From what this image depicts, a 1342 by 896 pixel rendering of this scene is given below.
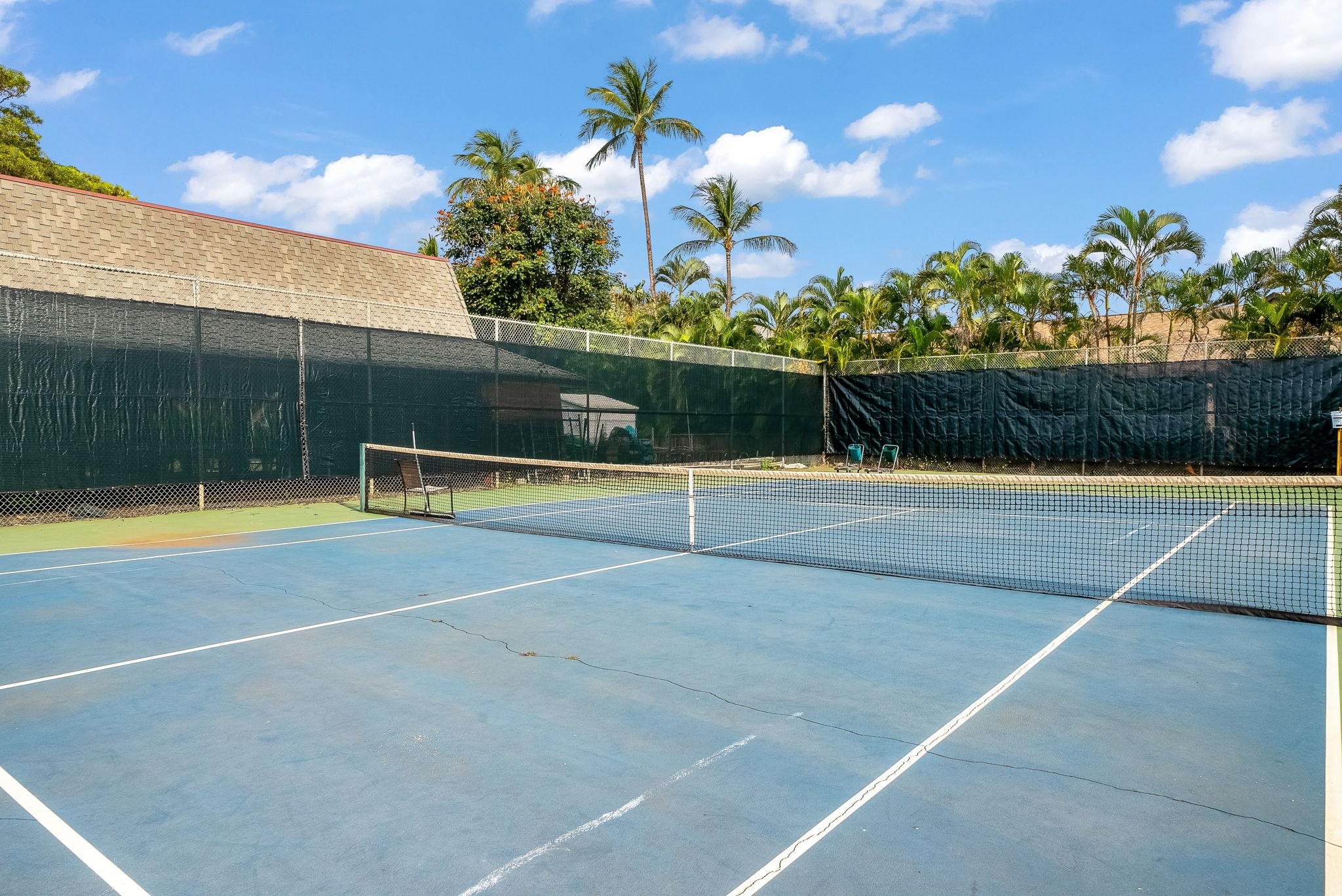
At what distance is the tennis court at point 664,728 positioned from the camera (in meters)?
2.71

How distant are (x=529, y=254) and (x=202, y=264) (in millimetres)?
10232

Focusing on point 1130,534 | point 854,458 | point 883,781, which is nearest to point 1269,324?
point 854,458

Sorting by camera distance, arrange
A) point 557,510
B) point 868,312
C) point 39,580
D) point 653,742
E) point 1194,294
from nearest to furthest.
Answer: point 653,742 < point 39,580 < point 557,510 < point 1194,294 < point 868,312

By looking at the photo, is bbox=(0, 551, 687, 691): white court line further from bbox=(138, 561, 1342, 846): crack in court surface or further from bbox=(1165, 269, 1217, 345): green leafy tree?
bbox=(1165, 269, 1217, 345): green leafy tree

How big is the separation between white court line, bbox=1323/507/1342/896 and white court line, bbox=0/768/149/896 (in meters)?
3.62

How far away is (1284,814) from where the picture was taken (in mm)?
2998

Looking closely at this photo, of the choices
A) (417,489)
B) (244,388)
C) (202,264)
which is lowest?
(417,489)

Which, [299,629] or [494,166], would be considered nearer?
[299,629]

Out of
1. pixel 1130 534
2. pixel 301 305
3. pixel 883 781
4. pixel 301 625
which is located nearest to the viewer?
pixel 883 781

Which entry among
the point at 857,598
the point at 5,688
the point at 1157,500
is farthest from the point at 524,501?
the point at 1157,500

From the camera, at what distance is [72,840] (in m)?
2.83

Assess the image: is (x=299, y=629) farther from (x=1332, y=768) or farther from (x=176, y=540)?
(x=1332, y=768)

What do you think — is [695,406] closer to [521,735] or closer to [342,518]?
[342,518]

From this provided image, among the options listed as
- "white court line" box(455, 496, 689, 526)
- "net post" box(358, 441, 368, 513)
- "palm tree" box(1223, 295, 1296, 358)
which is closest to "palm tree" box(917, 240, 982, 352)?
"palm tree" box(1223, 295, 1296, 358)
